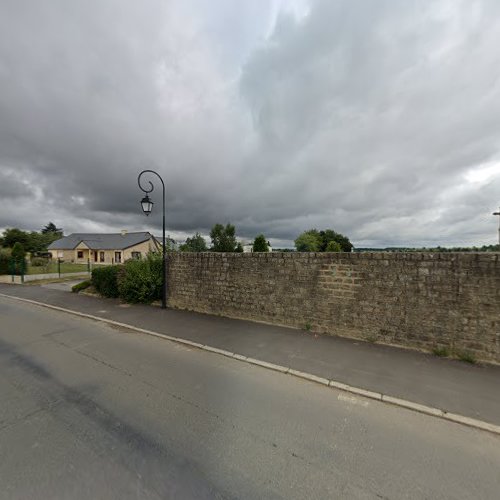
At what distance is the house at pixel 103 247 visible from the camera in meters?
47.6

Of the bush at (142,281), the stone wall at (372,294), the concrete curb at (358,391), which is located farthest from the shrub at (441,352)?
the bush at (142,281)

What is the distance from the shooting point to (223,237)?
46500 millimetres

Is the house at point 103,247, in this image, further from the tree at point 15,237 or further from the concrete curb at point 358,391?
the concrete curb at point 358,391

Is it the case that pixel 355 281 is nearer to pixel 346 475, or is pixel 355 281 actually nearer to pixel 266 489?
pixel 346 475

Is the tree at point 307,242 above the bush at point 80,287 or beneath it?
above

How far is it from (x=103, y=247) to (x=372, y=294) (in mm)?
53610

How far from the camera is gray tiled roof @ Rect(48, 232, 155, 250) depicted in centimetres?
4872

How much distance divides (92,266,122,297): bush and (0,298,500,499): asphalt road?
6.65 metres

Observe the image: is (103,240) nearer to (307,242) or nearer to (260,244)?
(260,244)

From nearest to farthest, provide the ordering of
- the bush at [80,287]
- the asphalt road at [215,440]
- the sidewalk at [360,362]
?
the asphalt road at [215,440], the sidewalk at [360,362], the bush at [80,287]

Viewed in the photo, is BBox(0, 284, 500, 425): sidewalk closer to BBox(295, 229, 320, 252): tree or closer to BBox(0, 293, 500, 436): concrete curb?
BBox(0, 293, 500, 436): concrete curb

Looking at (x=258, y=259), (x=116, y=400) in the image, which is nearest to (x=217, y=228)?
(x=258, y=259)

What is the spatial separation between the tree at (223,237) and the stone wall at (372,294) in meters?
37.6

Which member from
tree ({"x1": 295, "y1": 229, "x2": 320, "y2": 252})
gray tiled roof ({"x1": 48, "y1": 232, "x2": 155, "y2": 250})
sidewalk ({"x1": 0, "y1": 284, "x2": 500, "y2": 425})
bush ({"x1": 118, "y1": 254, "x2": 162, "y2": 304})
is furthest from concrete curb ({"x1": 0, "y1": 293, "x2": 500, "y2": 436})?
tree ({"x1": 295, "y1": 229, "x2": 320, "y2": 252})
